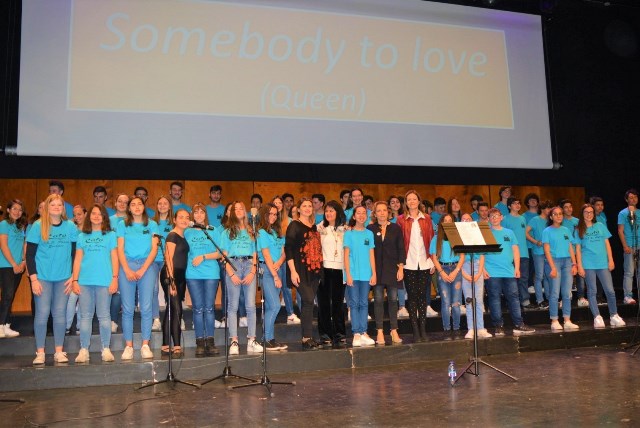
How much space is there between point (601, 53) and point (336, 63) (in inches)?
206

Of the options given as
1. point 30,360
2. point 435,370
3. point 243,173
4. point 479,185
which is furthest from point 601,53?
point 30,360

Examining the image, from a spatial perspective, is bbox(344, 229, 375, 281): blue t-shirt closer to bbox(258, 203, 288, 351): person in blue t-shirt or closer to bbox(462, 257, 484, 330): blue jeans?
bbox(258, 203, 288, 351): person in blue t-shirt

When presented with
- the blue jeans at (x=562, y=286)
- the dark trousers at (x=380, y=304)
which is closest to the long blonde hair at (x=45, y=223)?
the dark trousers at (x=380, y=304)

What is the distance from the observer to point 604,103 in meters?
10.1

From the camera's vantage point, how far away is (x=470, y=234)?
512 centimetres

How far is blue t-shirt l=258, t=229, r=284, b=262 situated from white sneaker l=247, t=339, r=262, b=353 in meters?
0.81

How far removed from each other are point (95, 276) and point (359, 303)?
2.56 meters

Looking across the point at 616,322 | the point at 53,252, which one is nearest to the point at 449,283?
the point at 616,322

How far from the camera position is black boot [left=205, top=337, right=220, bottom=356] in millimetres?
5645

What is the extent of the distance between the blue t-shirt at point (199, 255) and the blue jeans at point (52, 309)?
1136 millimetres

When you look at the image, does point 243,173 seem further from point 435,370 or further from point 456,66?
point 435,370

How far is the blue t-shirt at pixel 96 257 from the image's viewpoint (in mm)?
5395

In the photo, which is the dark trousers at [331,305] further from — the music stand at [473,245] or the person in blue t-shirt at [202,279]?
the music stand at [473,245]

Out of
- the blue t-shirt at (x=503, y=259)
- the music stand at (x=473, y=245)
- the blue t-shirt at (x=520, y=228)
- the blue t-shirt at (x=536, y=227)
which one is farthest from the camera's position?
the blue t-shirt at (x=536, y=227)
